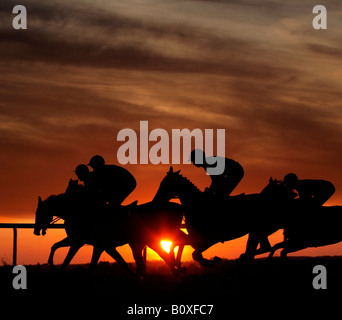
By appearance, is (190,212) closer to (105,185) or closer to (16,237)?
(105,185)

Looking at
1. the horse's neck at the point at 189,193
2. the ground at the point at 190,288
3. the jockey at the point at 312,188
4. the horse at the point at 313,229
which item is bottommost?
the ground at the point at 190,288

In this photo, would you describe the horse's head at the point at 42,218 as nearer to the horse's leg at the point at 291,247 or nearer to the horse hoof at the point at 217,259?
the horse hoof at the point at 217,259

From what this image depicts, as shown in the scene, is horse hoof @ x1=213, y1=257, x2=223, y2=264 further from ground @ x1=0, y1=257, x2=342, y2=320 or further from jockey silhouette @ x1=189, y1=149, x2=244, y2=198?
jockey silhouette @ x1=189, y1=149, x2=244, y2=198

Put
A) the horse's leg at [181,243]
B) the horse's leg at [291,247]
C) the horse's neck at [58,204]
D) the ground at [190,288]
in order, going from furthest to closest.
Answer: the horse's neck at [58,204], the horse's leg at [291,247], the horse's leg at [181,243], the ground at [190,288]

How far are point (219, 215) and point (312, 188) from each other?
2.00 metres

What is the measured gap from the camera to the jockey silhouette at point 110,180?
59.8 feet

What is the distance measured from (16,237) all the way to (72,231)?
167 centimetres

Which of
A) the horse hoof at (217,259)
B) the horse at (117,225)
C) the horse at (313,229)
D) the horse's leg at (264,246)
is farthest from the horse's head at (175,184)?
the horse at (313,229)

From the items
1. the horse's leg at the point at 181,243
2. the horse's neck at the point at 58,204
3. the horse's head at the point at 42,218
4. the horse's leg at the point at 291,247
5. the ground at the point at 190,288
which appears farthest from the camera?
the horse's head at the point at 42,218

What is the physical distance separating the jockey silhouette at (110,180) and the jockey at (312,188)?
322cm

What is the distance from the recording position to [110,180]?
18203 millimetres

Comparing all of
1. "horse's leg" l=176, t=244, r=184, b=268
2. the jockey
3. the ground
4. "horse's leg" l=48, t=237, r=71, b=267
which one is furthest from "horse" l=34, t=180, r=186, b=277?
the jockey
